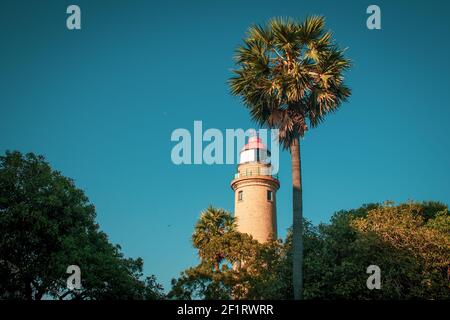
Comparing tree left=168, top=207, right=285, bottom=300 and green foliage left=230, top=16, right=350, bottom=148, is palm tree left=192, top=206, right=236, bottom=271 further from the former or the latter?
green foliage left=230, top=16, right=350, bottom=148

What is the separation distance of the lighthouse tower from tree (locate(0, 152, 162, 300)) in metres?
22.5

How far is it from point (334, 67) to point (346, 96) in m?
1.49

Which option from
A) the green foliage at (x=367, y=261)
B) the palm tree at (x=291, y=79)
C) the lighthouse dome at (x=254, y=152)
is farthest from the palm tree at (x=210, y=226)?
the palm tree at (x=291, y=79)

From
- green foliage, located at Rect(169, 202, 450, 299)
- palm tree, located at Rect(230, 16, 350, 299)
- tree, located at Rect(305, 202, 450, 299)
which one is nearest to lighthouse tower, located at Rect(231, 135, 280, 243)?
green foliage, located at Rect(169, 202, 450, 299)

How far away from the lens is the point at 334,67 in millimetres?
24484

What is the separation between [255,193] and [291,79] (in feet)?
101

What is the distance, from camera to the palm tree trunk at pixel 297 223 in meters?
22.2

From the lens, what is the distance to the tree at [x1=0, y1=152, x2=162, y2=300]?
88.9 ft

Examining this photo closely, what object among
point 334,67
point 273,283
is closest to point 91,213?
point 273,283

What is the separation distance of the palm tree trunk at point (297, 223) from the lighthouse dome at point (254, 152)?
103ft

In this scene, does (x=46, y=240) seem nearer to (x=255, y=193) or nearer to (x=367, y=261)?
(x=367, y=261)

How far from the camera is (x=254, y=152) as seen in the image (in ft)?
186

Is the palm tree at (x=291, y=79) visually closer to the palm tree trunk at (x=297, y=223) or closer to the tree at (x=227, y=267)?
the palm tree trunk at (x=297, y=223)
